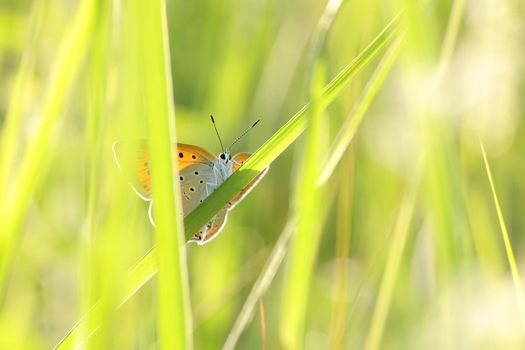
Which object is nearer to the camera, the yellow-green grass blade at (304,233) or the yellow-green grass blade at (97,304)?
the yellow-green grass blade at (97,304)

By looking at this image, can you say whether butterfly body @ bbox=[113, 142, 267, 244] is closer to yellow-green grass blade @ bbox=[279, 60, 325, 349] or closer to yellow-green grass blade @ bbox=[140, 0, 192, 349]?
yellow-green grass blade @ bbox=[279, 60, 325, 349]

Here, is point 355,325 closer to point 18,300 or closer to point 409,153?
point 409,153

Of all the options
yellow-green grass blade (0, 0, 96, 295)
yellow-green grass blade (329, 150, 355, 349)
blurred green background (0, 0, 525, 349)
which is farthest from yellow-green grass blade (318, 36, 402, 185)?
yellow-green grass blade (0, 0, 96, 295)

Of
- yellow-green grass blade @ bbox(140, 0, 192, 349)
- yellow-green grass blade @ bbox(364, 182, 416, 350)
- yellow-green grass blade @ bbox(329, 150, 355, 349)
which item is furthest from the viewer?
yellow-green grass blade @ bbox(329, 150, 355, 349)

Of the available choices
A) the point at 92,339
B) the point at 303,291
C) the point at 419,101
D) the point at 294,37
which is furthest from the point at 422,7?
the point at 294,37

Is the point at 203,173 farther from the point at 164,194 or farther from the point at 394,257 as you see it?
the point at 164,194

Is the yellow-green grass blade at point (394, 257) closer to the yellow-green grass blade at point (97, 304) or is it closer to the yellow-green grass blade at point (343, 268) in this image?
the yellow-green grass blade at point (343, 268)

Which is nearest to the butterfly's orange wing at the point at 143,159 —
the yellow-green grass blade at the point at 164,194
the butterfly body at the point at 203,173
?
the butterfly body at the point at 203,173

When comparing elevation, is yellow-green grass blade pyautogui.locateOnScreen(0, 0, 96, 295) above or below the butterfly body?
below

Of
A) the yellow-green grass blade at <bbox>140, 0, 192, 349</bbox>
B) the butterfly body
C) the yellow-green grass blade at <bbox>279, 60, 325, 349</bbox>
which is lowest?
the yellow-green grass blade at <bbox>140, 0, 192, 349</bbox>
